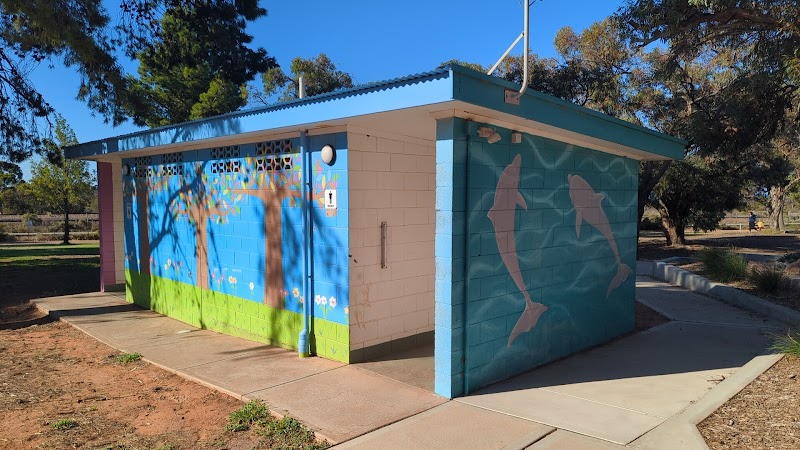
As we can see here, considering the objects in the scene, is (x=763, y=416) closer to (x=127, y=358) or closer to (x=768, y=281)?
(x=127, y=358)

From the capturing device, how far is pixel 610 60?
20078mm

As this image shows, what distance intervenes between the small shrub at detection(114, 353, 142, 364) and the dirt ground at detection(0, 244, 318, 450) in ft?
0.22

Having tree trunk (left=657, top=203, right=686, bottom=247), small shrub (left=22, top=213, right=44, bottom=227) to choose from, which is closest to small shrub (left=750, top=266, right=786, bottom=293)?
tree trunk (left=657, top=203, right=686, bottom=247)

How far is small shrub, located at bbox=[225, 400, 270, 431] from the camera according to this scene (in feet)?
14.4

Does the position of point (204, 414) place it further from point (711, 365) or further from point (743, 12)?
point (743, 12)

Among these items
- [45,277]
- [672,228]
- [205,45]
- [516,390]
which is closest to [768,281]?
[516,390]

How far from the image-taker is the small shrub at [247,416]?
14.4 feet

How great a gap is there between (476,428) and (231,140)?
192 inches

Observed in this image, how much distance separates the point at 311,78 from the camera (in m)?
28.7

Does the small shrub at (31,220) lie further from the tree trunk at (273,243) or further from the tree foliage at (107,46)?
the tree trunk at (273,243)

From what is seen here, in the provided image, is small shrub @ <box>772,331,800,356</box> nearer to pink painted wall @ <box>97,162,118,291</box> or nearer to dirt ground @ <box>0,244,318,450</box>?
dirt ground @ <box>0,244,318,450</box>

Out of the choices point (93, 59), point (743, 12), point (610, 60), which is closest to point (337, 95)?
point (93, 59)

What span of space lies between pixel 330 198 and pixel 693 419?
4.05m

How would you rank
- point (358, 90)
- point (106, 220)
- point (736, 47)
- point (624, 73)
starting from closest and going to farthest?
point (358, 90)
point (106, 220)
point (736, 47)
point (624, 73)
